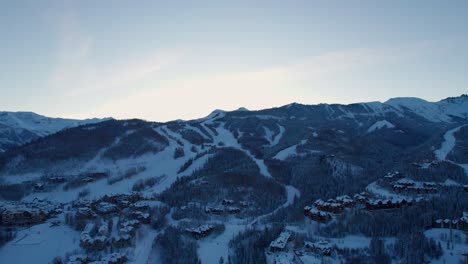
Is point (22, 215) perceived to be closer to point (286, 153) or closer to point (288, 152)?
point (286, 153)

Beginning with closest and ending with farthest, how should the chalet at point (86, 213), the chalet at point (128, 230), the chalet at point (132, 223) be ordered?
the chalet at point (128, 230), the chalet at point (132, 223), the chalet at point (86, 213)

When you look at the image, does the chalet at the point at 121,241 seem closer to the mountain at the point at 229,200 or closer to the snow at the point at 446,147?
the mountain at the point at 229,200

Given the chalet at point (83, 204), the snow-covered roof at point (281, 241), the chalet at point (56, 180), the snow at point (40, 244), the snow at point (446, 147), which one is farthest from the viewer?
the snow at point (446, 147)

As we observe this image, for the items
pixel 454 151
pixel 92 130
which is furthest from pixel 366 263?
pixel 92 130

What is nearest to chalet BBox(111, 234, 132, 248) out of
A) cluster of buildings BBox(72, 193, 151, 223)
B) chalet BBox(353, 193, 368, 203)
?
cluster of buildings BBox(72, 193, 151, 223)

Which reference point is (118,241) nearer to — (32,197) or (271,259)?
(271,259)

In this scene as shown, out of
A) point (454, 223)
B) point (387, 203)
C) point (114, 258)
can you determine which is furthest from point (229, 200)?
point (454, 223)

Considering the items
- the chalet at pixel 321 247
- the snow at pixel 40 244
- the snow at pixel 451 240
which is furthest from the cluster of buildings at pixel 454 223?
the snow at pixel 40 244
